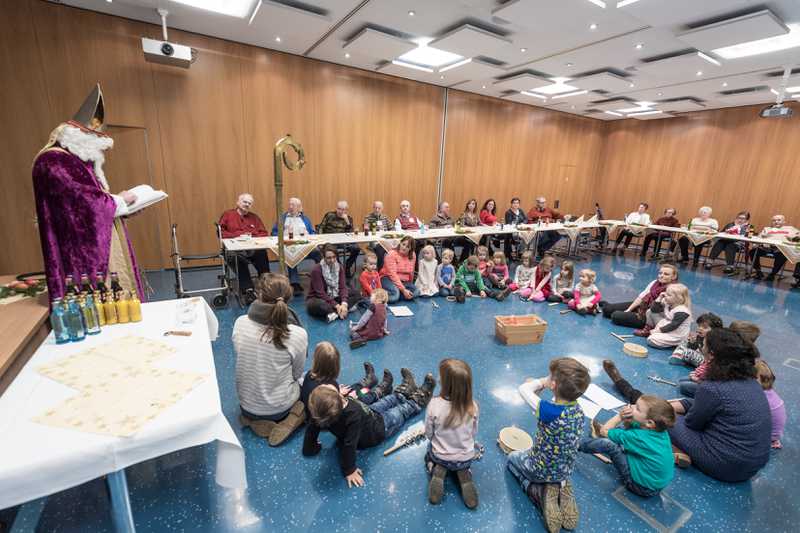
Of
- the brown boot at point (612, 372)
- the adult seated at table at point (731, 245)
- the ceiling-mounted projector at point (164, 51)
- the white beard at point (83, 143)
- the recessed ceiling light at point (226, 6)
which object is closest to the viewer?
the white beard at point (83, 143)

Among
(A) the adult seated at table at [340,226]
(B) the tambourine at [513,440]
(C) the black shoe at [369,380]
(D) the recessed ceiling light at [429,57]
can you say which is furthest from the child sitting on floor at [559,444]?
(D) the recessed ceiling light at [429,57]

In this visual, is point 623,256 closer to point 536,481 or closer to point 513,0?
point 513,0

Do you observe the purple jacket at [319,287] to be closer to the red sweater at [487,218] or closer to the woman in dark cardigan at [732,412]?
the woman in dark cardigan at [732,412]

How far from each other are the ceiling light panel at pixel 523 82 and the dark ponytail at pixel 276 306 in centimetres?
663

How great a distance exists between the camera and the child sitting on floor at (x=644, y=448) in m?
1.90

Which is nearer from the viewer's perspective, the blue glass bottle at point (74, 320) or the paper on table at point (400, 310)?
the blue glass bottle at point (74, 320)

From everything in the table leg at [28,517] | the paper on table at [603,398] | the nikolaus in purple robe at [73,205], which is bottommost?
the table leg at [28,517]

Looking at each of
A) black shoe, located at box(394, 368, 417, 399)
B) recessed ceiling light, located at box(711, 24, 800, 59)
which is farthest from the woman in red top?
black shoe, located at box(394, 368, 417, 399)

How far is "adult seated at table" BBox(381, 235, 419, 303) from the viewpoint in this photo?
5.02 m

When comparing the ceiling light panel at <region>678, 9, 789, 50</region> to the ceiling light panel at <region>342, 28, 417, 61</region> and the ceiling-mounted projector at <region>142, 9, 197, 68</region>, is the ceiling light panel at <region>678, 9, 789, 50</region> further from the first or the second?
the ceiling-mounted projector at <region>142, 9, 197, 68</region>

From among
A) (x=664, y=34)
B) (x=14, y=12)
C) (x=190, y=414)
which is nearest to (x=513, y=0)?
(x=664, y=34)

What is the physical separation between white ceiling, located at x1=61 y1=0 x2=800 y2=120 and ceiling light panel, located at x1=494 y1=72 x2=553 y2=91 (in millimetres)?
36

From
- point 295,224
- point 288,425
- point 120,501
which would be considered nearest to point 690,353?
point 288,425

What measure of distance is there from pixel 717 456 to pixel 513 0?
14.7ft
